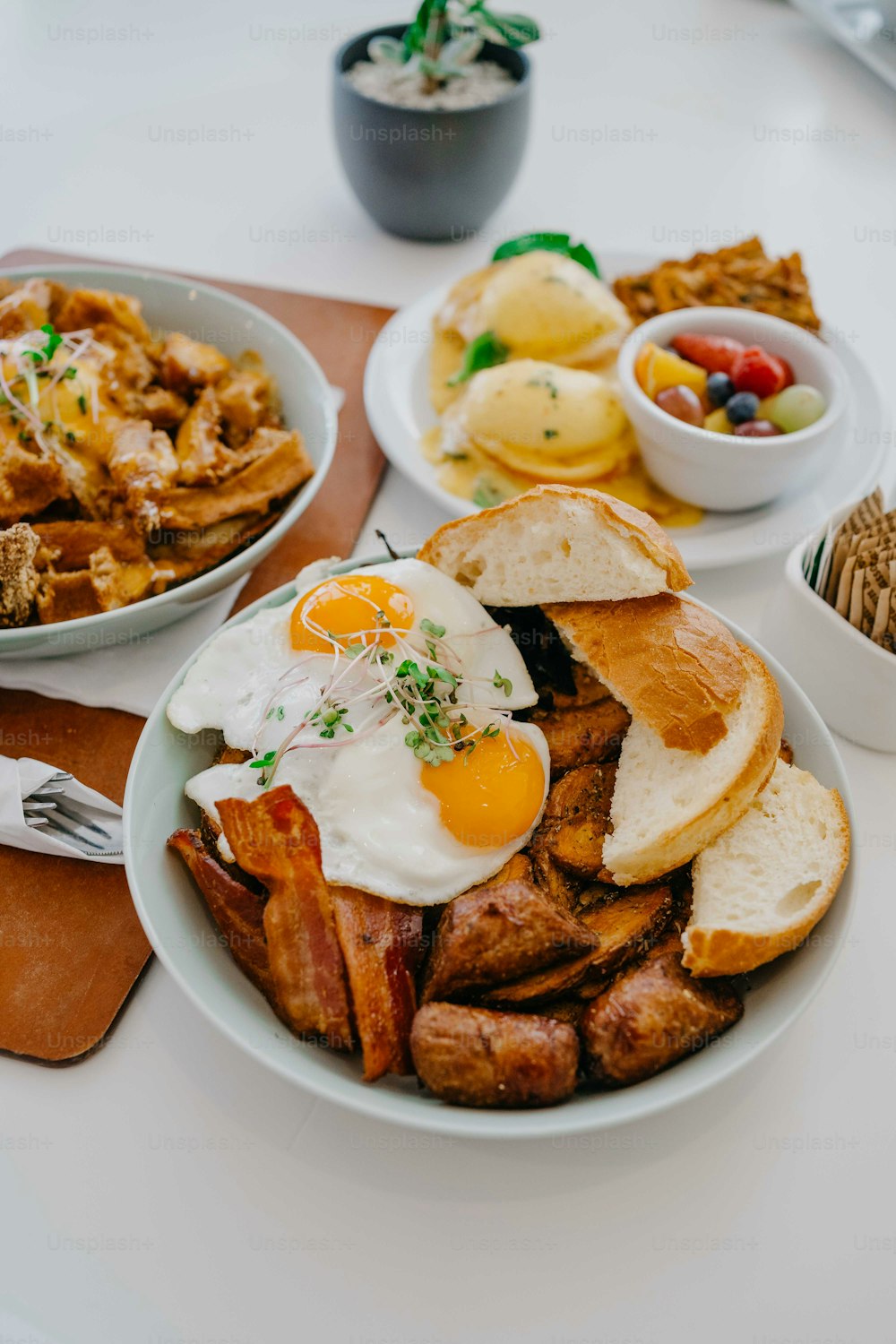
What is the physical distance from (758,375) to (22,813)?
228cm

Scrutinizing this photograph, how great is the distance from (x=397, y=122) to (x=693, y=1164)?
3295 mm

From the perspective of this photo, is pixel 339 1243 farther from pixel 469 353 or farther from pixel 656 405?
pixel 469 353

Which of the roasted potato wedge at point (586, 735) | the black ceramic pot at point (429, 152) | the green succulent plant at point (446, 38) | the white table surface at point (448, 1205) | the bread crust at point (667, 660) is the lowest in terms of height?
the white table surface at point (448, 1205)

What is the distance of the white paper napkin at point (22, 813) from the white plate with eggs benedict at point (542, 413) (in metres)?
1.21

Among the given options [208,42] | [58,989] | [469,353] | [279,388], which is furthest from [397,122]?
[58,989]

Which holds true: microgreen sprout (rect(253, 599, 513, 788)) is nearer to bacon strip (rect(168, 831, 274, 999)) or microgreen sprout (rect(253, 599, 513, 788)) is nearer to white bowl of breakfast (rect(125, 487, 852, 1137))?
white bowl of breakfast (rect(125, 487, 852, 1137))

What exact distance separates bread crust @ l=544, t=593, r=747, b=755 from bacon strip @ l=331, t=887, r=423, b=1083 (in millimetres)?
596

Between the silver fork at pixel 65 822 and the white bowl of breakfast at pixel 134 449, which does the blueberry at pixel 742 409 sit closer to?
the white bowl of breakfast at pixel 134 449

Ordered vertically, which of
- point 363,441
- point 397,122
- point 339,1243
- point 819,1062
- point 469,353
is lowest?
point 339,1243

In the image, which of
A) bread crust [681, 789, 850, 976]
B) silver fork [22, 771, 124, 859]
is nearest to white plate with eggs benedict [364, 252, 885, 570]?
bread crust [681, 789, 850, 976]

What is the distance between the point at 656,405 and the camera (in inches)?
111

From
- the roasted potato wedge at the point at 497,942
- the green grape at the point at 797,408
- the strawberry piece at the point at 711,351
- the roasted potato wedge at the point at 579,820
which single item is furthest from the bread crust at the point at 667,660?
the strawberry piece at the point at 711,351

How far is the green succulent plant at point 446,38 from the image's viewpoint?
11.4 feet

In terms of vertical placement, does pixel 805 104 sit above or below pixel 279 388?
above
